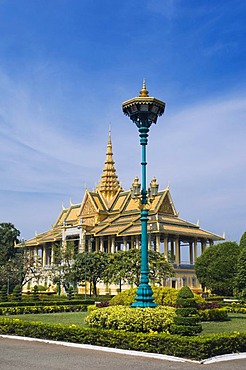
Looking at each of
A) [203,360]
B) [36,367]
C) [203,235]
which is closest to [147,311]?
[203,360]

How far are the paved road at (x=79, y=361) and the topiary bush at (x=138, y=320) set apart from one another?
1.24 metres

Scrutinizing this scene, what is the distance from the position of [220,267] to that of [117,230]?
12473 millimetres

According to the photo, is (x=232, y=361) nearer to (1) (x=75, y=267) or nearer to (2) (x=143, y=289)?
(2) (x=143, y=289)

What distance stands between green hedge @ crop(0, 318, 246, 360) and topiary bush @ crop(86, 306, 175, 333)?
63cm

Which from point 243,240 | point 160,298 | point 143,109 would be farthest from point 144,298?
point 243,240

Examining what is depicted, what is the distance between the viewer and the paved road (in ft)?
28.4

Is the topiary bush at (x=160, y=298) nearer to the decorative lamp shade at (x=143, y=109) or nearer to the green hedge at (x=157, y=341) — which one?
the decorative lamp shade at (x=143, y=109)

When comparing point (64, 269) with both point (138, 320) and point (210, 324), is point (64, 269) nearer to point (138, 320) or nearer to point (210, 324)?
point (210, 324)

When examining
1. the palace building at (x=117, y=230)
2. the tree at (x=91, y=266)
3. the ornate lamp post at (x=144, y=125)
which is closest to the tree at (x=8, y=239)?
the palace building at (x=117, y=230)

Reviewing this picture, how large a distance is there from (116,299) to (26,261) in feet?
92.9

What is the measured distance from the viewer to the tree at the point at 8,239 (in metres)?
57.6

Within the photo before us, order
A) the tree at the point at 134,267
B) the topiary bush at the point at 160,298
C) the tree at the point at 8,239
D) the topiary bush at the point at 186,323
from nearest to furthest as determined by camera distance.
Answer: the topiary bush at the point at 186,323 → the topiary bush at the point at 160,298 → the tree at the point at 134,267 → the tree at the point at 8,239

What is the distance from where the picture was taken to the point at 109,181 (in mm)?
59188

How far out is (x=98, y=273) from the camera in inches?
1554
